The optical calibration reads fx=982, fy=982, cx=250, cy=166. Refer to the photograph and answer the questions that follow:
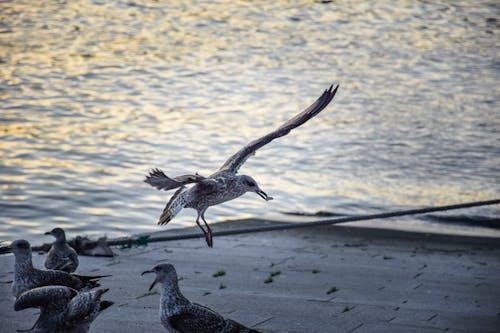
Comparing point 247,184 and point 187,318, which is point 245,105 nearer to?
point 247,184

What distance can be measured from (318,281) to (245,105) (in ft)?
60.5

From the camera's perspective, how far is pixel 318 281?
12.7 metres

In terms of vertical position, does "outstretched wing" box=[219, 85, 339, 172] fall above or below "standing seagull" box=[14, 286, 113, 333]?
above

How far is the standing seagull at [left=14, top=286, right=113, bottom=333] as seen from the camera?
27.9 ft

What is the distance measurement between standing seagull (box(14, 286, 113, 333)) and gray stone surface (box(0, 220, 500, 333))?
1.28m

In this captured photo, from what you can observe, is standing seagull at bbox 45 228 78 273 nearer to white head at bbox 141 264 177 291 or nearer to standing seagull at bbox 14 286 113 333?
white head at bbox 141 264 177 291

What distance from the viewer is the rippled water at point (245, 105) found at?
2123 centimetres

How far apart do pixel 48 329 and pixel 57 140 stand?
57.5 ft

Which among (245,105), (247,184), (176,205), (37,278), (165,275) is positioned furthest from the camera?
(245,105)

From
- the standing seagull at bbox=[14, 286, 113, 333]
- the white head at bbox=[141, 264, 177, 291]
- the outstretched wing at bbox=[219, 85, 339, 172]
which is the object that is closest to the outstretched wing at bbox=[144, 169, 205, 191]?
the white head at bbox=[141, 264, 177, 291]

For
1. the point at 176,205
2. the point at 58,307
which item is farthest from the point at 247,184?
the point at 58,307

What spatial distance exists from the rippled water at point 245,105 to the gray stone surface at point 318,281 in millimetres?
2435

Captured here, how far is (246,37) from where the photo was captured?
135ft

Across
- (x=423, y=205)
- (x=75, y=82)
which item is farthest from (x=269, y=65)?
(x=423, y=205)
